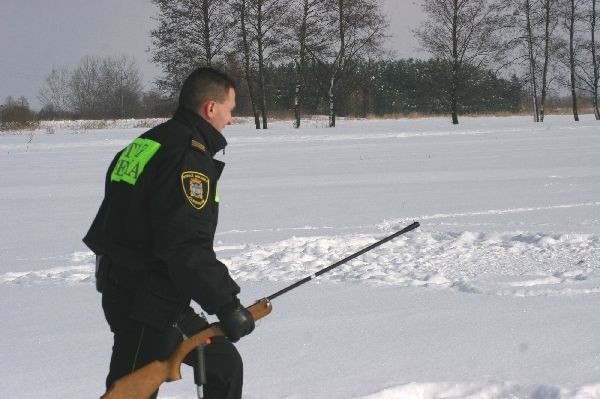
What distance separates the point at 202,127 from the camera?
261 centimetres

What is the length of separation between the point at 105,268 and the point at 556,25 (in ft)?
115

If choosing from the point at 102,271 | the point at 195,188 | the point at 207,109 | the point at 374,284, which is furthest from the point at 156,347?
the point at 374,284

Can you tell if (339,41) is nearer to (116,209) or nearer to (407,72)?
(116,209)

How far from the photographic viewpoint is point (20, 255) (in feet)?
24.1

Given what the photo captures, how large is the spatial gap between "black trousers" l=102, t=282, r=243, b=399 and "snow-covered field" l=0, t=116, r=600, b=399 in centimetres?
83

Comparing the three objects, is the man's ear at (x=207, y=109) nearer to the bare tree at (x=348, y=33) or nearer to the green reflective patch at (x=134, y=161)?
the green reflective patch at (x=134, y=161)

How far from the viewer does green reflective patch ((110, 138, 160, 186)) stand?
2467 mm

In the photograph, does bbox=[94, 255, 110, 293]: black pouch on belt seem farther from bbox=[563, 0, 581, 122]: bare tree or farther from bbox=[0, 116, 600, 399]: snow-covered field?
bbox=[563, 0, 581, 122]: bare tree

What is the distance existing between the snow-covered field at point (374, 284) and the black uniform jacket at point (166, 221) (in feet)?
3.95

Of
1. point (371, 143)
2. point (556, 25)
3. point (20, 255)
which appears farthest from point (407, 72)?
point (20, 255)

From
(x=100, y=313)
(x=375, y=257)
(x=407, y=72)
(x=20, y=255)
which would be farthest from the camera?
(x=407, y=72)

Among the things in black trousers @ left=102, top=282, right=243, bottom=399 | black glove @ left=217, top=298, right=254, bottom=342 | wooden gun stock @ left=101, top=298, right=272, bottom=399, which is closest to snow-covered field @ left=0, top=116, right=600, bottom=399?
black trousers @ left=102, top=282, right=243, bottom=399

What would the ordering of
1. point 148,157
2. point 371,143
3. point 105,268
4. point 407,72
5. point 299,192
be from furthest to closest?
point 407,72 < point 371,143 < point 299,192 < point 105,268 < point 148,157

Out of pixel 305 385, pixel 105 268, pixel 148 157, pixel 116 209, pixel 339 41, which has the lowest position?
pixel 305 385
